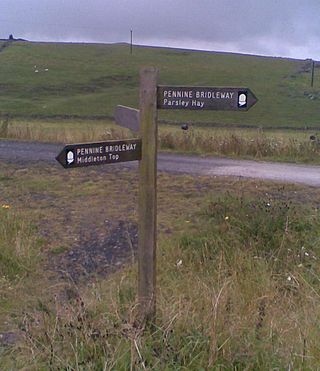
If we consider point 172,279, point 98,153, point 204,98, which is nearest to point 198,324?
point 98,153

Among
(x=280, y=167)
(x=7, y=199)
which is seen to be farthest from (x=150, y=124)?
(x=280, y=167)

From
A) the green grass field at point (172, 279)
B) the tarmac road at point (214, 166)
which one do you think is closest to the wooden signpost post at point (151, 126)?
the green grass field at point (172, 279)

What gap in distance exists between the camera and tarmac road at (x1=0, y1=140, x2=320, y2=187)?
11414 millimetres

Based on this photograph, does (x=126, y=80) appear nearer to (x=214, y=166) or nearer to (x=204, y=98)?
(x=214, y=166)

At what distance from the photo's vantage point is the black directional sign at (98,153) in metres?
3.85

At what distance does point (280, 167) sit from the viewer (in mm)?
12859

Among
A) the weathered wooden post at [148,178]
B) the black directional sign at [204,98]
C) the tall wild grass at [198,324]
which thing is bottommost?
the tall wild grass at [198,324]

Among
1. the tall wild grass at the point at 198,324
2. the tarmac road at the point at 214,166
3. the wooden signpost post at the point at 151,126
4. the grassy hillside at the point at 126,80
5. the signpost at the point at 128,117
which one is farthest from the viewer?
the grassy hillside at the point at 126,80

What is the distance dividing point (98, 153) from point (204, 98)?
79 centimetres

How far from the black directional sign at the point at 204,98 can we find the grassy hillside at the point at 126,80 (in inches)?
1500

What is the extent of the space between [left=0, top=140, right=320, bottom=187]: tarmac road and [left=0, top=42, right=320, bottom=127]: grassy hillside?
28460 millimetres

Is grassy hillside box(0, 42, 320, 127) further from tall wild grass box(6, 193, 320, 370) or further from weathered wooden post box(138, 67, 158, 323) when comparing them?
weathered wooden post box(138, 67, 158, 323)

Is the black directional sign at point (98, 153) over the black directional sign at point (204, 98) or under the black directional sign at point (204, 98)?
under

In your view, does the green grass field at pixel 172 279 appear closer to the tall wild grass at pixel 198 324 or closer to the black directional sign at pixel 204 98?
the tall wild grass at pixel 198 324
